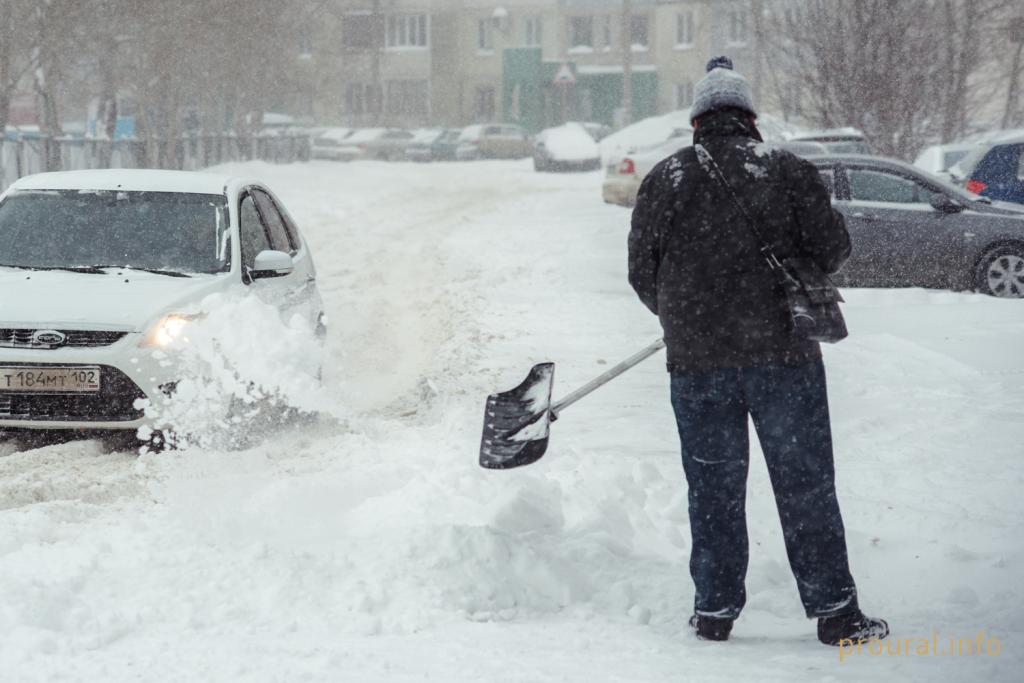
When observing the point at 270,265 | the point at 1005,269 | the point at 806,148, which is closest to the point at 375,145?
the point at 806,148

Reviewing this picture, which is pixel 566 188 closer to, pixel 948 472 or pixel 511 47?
pixel 948 472

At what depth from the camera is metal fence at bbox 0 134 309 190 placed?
21469 mm

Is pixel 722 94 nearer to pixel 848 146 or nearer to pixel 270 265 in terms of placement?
pixel 270 265

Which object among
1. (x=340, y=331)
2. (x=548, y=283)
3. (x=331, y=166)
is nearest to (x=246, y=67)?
(x=331, y=166)

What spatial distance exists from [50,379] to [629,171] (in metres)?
17.7

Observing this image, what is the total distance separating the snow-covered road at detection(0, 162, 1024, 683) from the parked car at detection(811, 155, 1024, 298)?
362cm

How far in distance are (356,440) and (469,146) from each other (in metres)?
40.6

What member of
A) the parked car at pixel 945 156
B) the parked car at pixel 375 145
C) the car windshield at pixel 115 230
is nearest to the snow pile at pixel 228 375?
the car windshield at pixel 115 230

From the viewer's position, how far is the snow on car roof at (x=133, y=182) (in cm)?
785

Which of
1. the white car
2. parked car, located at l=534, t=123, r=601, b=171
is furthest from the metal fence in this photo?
the white car

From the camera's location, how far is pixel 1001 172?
16.0 metres

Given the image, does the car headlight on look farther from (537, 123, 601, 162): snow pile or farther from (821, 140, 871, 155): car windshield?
(537, 123, 601, 162): snow pile

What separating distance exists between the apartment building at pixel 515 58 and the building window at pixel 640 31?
0.15 ft

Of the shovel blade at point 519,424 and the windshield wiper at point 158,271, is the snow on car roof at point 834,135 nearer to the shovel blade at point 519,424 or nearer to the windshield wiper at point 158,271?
the windshield wiper at point 158,271
